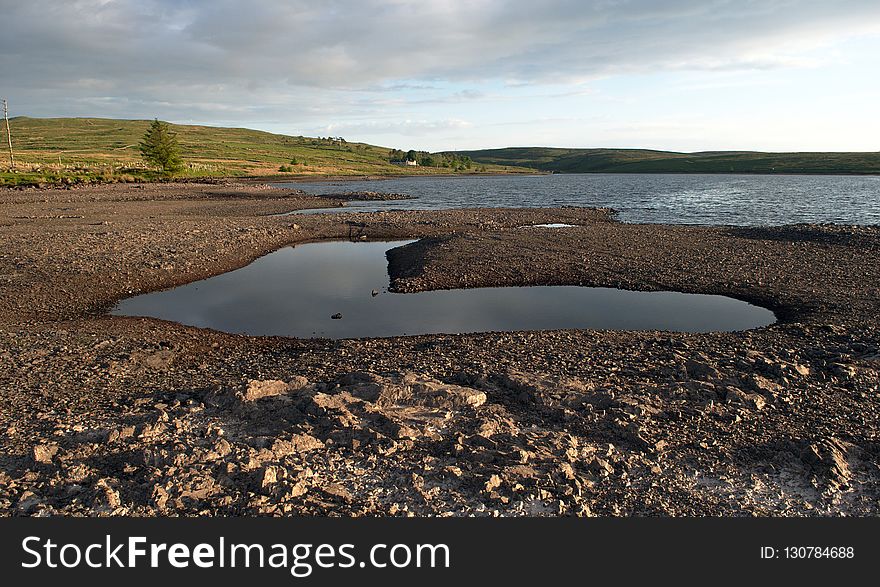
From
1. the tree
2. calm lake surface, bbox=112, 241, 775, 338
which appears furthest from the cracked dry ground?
the tree

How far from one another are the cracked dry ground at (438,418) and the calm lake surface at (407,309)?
69.1 inches

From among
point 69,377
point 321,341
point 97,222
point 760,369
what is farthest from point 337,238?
point 760,369

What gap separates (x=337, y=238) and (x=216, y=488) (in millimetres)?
35769

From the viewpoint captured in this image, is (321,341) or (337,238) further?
(337,238)

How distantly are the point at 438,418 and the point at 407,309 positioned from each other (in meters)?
11.7

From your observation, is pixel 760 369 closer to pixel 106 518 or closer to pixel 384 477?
pixel 384 477

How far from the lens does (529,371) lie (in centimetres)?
1391

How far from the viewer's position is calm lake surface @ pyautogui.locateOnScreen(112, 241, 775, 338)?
20.1m

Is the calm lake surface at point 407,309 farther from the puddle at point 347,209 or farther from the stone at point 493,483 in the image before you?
the puddle at point 347,209

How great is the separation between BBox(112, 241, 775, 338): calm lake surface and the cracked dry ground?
5.75ft

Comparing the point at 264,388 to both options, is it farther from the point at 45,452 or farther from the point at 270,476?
the point at 45,452

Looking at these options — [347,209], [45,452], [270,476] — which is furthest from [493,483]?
[347,209]

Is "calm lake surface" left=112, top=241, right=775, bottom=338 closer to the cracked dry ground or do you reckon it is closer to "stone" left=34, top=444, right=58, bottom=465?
the cracked dry ground

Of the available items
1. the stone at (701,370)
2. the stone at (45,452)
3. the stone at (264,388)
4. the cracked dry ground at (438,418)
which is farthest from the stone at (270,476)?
the stone at (701,370)
